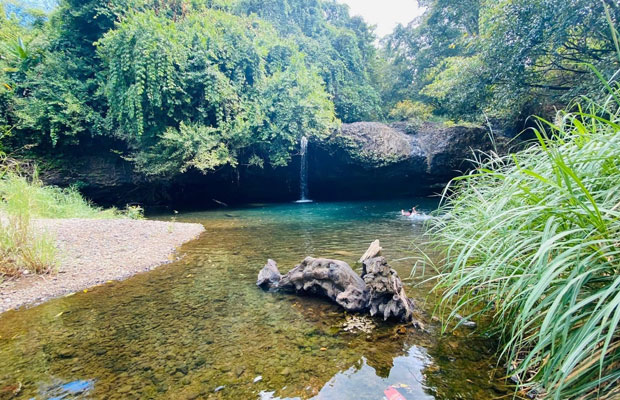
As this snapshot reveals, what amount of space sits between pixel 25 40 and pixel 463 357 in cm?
1733

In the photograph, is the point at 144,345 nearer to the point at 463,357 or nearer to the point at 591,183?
the point at 463,357

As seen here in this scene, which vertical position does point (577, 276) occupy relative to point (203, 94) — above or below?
below

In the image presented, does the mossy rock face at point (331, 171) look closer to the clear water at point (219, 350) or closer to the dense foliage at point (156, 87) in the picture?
the dense foliage at point (156, 87)

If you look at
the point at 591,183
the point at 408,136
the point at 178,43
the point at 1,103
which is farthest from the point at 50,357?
the point at 408,136

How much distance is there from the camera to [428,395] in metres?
A: 1.63

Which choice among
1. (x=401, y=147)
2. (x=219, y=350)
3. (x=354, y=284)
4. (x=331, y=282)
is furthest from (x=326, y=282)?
(x=401, y=147)

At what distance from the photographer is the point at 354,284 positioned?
2.92 m

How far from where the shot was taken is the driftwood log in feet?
8.26

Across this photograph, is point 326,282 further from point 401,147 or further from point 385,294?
point 401,147

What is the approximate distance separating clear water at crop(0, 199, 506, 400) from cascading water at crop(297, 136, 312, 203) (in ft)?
33.8

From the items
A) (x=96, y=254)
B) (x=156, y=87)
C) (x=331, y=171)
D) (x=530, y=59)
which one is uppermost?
(x=156, y=87)

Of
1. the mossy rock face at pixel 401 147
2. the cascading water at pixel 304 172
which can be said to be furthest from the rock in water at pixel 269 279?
the mossy rock face at pixel 401 147

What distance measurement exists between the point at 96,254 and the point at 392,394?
16.1 feet

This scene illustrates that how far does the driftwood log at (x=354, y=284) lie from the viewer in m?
2.52
